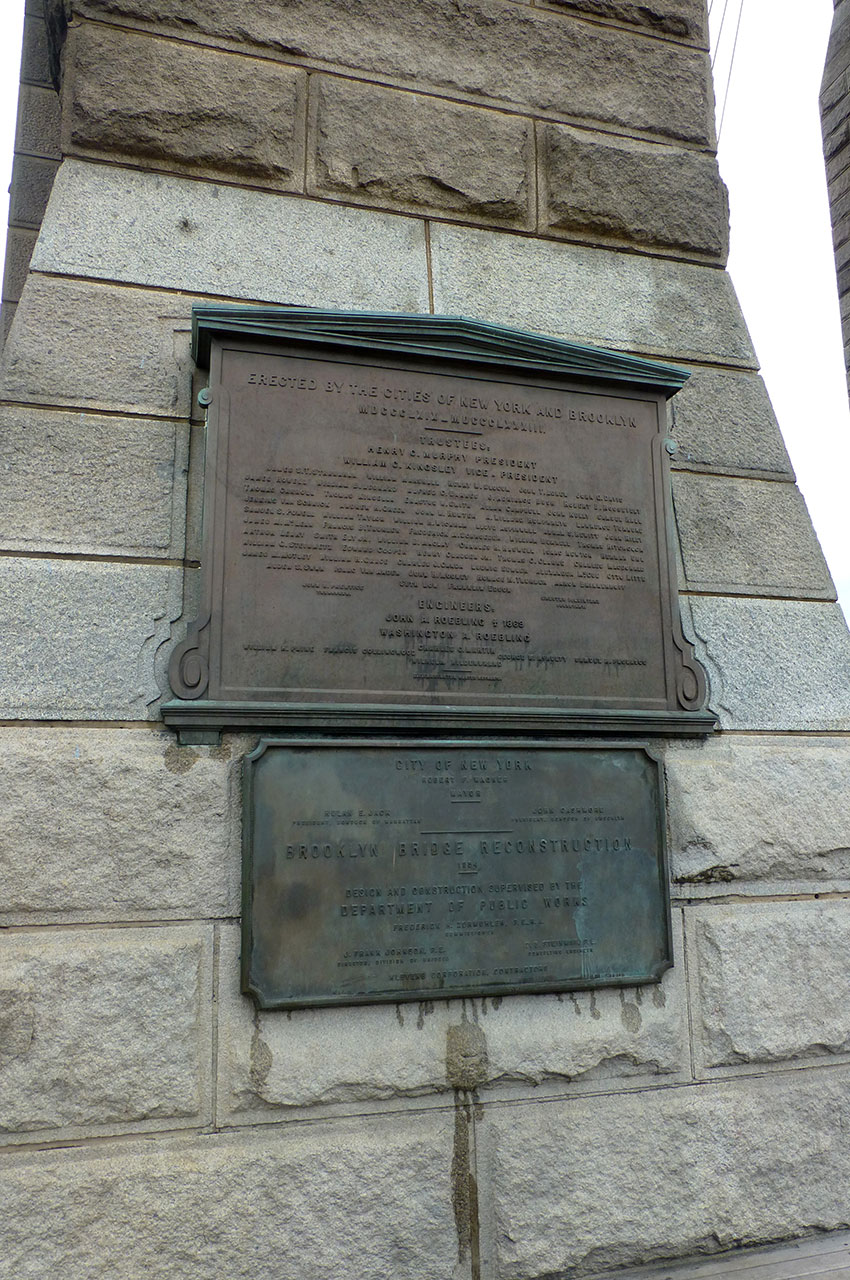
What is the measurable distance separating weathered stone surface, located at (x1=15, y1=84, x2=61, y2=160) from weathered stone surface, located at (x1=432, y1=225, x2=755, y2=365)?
2391 mm

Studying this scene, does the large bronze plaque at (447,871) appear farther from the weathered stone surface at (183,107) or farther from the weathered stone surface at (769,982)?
the weathered stone surface at (183,107)

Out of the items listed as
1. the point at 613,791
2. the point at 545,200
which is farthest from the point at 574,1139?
the point at 545,200

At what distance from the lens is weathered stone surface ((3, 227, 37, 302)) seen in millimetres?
4578

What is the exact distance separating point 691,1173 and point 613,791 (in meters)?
1.21

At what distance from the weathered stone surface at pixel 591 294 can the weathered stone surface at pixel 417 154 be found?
139 millimetres

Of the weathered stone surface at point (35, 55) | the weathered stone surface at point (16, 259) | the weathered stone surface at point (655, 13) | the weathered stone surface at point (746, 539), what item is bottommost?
the weathered stone surface at point (746, 539)

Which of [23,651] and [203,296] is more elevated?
[203,296]

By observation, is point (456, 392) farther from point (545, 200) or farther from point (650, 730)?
point (650, 730)

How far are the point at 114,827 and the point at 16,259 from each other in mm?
3286

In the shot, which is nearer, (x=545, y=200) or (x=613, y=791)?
(x=613, y=791)

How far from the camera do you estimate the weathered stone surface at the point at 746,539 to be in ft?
11.6

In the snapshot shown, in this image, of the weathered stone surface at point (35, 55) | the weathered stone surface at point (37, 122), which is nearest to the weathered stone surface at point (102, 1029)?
the weathered stone surface at point (37, 122)

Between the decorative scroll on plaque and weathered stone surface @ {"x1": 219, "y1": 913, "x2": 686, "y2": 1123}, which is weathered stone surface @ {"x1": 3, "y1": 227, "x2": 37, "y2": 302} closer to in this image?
the decorative scroll on plaque

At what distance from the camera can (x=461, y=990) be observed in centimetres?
282
